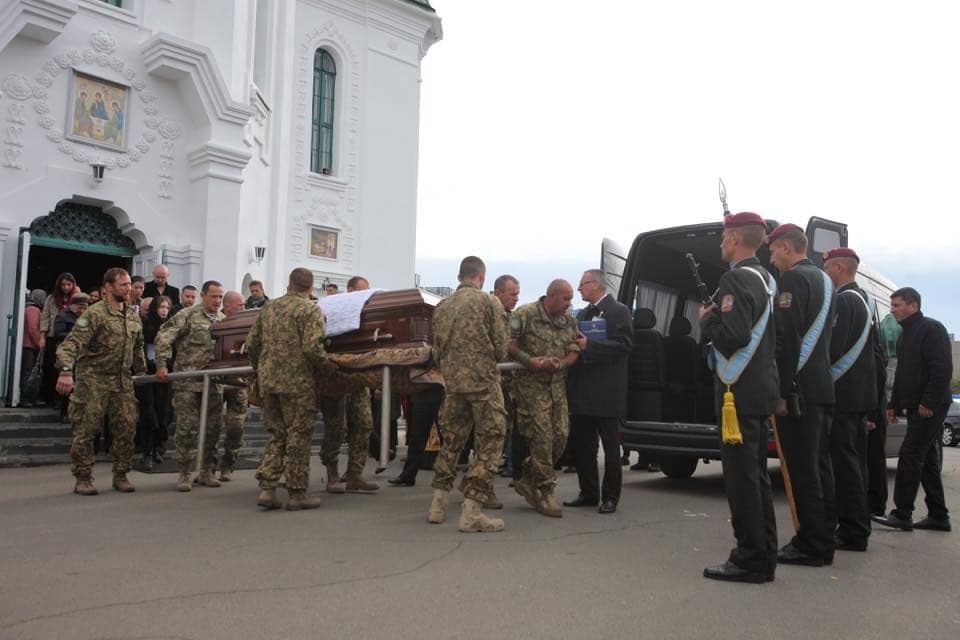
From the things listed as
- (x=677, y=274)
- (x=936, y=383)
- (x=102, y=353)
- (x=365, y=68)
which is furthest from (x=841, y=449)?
(x=365, y=68)

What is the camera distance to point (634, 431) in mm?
7453

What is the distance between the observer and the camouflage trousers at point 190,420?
24.4ft

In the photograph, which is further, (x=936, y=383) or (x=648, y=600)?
(x=936, y=383)

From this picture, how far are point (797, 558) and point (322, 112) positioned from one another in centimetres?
1810

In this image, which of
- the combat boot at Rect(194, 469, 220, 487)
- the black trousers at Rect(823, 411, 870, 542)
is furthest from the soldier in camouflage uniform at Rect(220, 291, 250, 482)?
the black trousers at Rect(823, 411, 870, 542)

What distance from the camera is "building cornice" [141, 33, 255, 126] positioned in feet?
42.6

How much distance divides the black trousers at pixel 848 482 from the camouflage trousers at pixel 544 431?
191cm

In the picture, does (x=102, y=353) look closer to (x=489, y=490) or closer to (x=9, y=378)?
(x=489, y=490)

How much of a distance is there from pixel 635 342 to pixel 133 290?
5.19 meters

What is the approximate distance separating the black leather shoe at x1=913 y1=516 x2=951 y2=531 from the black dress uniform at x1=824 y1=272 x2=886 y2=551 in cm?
110

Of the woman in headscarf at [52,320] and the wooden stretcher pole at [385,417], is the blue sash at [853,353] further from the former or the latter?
the woman in headscarf at [52,320]

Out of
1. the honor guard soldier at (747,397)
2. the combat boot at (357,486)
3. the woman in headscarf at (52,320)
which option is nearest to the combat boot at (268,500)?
the combat boot at (357,486)

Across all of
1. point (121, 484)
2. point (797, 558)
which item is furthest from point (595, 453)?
point (121, 484)

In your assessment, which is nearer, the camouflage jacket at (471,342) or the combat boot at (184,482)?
the camouflage jacket at (471,342)
